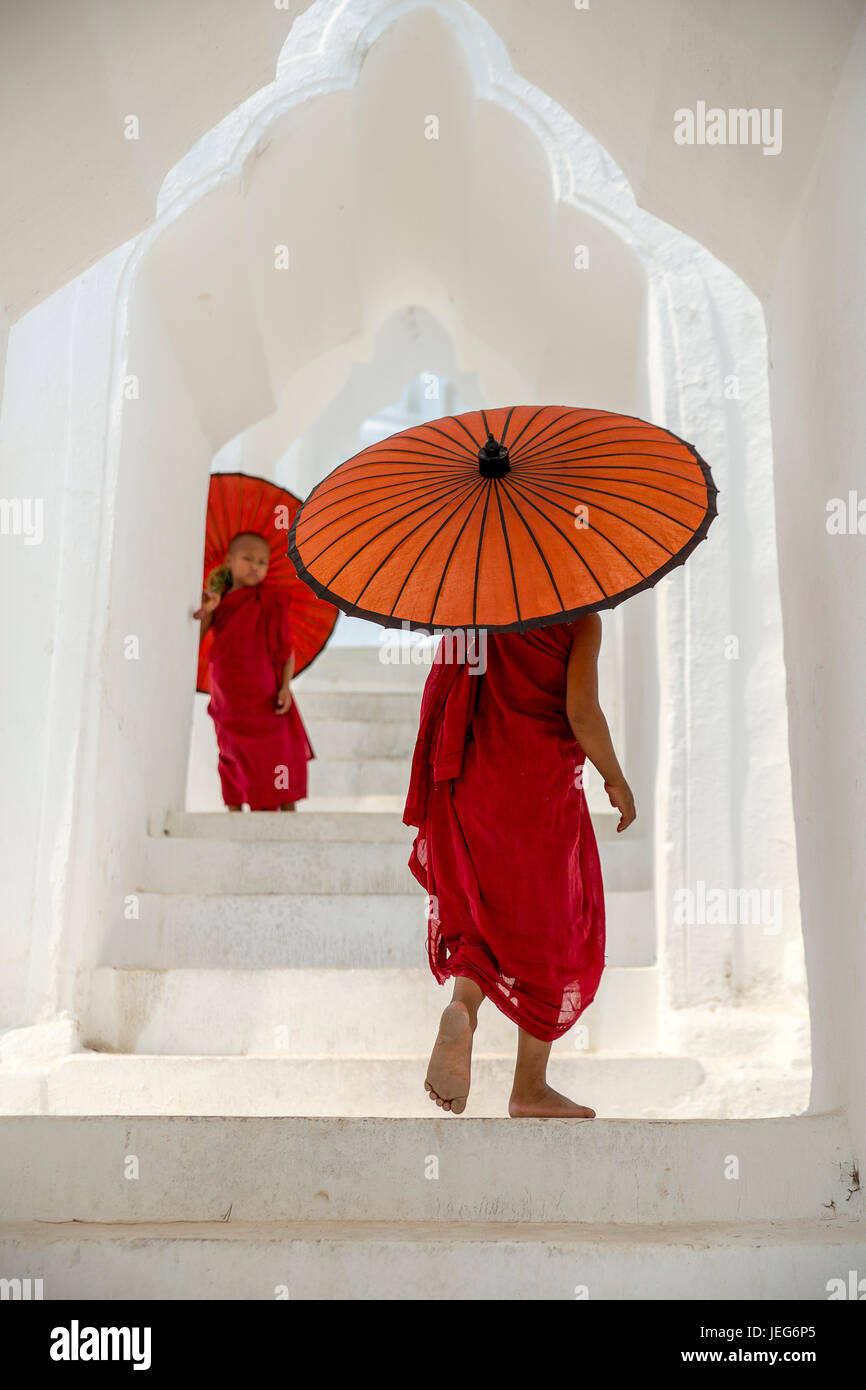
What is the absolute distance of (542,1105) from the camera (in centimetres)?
283

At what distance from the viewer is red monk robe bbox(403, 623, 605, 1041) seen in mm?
2826

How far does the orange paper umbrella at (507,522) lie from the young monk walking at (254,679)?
9.62ft

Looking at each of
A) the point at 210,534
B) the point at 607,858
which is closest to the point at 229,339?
the point at 210,534

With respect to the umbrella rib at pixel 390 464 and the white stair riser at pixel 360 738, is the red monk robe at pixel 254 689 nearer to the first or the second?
the white stair riser at pixel 360 738

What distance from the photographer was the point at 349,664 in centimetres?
884

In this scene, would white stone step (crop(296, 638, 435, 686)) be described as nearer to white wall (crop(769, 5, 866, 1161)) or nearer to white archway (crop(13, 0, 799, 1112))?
white archway (crop(13, 0, 799, 1112))

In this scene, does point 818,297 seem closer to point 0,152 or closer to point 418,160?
point 0,152

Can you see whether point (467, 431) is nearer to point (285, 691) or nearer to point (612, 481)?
point (612, 481)

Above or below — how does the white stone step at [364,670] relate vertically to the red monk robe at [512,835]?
above

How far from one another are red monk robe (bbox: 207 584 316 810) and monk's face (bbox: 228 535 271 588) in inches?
3.8

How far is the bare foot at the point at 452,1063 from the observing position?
2510 millimetres

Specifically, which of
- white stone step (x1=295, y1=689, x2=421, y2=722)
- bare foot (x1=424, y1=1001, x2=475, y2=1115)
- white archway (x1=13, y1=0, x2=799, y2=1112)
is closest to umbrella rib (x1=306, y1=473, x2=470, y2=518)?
bare foot (x1=424, y1=1001, x2=475, y2=1115)

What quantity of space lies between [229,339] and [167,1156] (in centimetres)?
366

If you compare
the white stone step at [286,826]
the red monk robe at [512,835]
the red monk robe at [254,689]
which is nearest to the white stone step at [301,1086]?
the red monk robe at [512,835]
